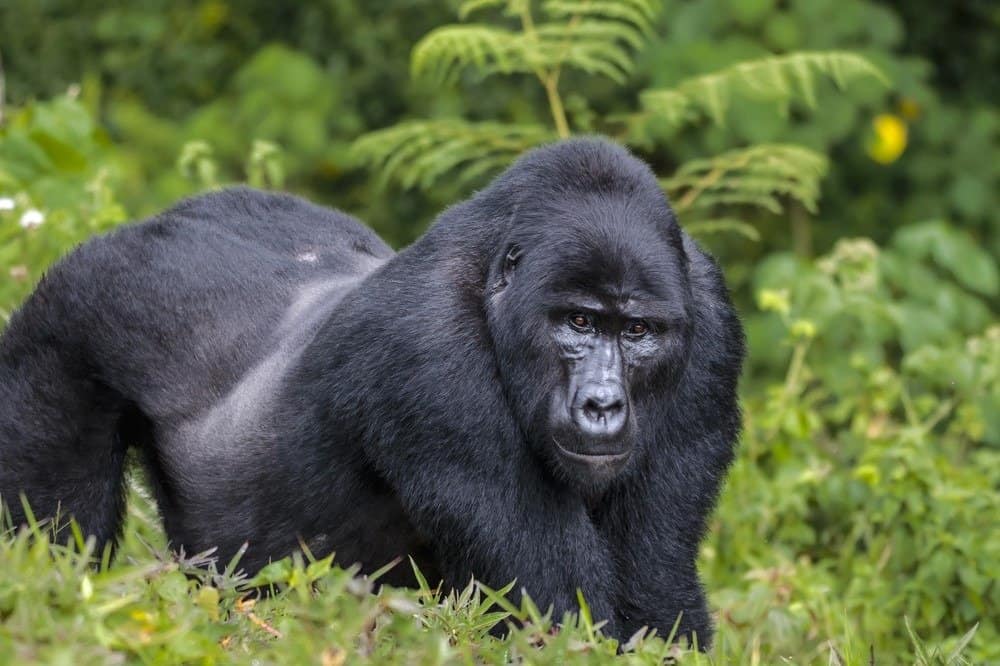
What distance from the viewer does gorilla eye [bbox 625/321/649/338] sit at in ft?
11.4

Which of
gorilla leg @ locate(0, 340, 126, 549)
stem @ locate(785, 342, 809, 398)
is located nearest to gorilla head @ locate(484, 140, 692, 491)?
gorilla leg @ locate(0, 340, 126, 549)

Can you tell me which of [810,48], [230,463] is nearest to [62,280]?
[230,463]

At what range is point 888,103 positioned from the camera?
921cm

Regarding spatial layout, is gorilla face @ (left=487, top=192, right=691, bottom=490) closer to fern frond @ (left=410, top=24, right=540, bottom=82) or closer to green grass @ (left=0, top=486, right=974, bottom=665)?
green grass @ (left=0, top=486, right=974, bottom=665)

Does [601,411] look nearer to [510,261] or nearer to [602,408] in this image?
[602,408]

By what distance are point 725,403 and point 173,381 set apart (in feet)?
4.98

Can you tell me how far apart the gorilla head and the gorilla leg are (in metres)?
1.31

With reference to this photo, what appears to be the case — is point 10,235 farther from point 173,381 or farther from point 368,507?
point 368,507

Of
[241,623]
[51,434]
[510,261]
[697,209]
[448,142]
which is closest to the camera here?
[241,623]

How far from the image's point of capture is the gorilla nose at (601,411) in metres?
3.29

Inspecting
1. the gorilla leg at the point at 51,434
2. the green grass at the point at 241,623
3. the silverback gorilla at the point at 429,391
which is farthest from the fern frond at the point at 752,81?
the green grass at the point at 241,623

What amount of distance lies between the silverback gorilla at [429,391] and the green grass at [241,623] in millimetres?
396

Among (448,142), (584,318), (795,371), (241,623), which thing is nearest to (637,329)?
(584,318)

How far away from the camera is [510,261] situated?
11.6 ft
